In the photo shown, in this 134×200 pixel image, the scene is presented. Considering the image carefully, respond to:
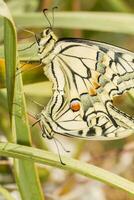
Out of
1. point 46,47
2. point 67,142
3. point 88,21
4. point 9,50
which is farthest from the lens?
point 67,142

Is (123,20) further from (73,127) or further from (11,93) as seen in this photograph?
(11,93)

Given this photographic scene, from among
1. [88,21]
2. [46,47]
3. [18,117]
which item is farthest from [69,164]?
[88,21]

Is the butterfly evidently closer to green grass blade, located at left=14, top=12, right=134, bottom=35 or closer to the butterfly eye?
the butterfly eye

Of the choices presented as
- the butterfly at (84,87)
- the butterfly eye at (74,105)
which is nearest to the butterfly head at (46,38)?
the butterfly at (84,87)

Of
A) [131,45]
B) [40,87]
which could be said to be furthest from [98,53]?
[131,45]

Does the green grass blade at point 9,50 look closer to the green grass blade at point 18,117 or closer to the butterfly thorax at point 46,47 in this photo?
the green grass blade at point 18,117

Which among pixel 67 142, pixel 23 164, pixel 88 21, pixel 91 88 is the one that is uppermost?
pixel 88 21

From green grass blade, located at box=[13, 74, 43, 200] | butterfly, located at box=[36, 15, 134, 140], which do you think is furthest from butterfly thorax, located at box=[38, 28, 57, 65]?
green grass blade, located at box=[13, 74, 43, 200]

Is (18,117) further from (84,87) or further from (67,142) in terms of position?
(67,142)
